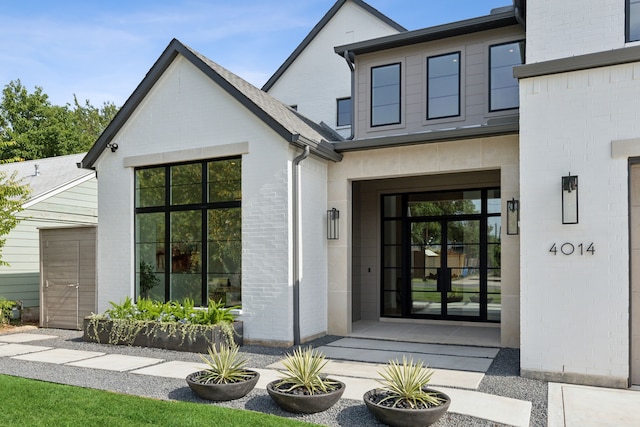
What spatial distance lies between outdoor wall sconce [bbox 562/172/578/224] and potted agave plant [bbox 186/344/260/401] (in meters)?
4.49

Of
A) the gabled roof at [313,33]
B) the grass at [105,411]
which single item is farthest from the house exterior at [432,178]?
the grass at [105,411]

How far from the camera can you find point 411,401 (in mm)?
5090

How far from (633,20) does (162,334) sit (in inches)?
348

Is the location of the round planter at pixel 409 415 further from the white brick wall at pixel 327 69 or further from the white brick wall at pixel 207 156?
the white brick wall at pixel 327 69

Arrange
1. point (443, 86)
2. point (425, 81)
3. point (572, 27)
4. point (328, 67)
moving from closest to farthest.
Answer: point (572, 27) < point (443, 86) < point (425, 81) < point (328, 67)

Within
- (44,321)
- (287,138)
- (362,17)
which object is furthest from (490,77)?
(44,321)

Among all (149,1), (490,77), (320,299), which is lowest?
(320,299)

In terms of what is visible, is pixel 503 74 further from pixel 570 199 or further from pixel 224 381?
pixel 224 381

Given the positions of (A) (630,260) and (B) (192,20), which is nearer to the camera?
(A) (630,260)

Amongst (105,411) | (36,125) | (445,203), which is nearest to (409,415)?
(105,411)

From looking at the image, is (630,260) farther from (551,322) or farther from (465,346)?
(465,346)

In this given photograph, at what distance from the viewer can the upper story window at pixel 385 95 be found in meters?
11.3

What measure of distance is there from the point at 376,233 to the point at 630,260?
632 centimetres

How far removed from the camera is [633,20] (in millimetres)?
6918
